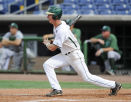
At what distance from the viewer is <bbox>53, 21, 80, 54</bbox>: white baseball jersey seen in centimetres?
636

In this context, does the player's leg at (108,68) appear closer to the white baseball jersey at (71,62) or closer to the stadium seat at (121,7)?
the stadium seat at (121,7)

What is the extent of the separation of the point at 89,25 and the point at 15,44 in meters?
4.12

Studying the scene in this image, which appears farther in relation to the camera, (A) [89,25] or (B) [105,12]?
(A) [89,25]

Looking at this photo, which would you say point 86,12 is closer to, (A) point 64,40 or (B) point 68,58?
(B) point 68,58

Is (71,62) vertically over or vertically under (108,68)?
over

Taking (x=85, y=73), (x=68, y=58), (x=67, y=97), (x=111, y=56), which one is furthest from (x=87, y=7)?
(x=67, y=97)

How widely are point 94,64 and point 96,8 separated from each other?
3.50m

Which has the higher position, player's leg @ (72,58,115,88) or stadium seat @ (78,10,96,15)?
stadium seat @ (78,10,96,15)

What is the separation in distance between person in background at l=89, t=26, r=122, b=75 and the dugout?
87.6 inches

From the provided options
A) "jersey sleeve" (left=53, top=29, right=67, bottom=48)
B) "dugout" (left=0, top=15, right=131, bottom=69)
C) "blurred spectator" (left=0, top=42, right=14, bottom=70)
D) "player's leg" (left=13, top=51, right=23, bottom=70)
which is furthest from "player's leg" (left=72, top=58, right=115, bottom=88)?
"dugout" (left=0, top=15, right=131, bottom=69)

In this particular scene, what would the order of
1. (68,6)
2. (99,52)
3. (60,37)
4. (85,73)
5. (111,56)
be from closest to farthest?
(60,37), (85,73), (111,56), (99,52), (68,6)

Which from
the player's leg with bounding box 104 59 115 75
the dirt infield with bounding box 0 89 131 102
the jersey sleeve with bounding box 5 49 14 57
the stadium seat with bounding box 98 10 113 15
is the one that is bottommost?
the player's leg with bounding box 104 59 115 75

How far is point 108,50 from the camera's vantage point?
11430 mm

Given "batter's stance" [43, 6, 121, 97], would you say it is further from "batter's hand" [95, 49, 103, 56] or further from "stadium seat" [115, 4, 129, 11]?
"stadium seat" [115, 4, 129, 11]
